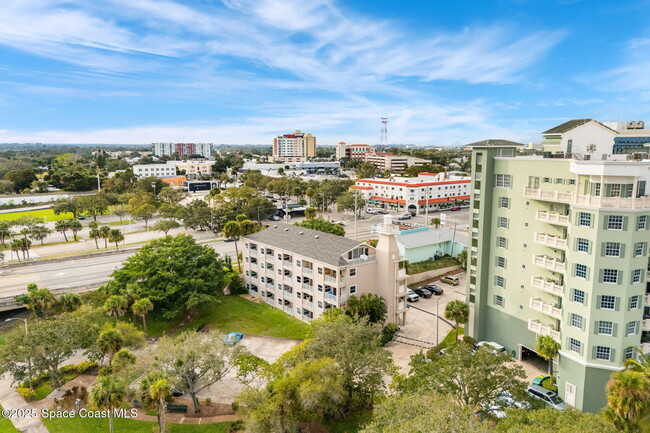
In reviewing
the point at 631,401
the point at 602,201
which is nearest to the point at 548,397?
the point at 631,401

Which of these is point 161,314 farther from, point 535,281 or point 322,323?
point 535,281

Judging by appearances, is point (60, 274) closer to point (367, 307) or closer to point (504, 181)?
point (367, 307)

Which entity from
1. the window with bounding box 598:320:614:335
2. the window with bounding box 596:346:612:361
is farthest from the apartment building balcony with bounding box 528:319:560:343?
the window with bounding box 598:320:614:335

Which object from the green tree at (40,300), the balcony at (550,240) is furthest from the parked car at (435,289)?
the green tree at (40,300)

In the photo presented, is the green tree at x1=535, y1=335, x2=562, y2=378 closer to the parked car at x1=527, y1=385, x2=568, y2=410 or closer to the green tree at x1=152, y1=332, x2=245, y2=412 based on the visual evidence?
the parked car at x1=527, y1=385, x2=568, y2=410

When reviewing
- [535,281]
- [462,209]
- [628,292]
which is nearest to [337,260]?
[535,281]

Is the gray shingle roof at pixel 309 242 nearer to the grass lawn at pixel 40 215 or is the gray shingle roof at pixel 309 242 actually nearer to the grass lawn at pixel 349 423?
the grass lawn at pixel 349 423
